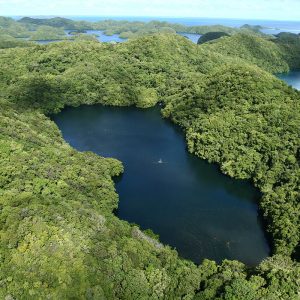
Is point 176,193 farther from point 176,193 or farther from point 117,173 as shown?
point 117,173

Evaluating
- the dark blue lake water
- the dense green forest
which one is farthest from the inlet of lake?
the dense green forest

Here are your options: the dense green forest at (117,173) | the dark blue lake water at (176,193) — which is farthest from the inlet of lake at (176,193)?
the dense green forest at (117,173)

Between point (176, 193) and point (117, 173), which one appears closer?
point (176, 193)

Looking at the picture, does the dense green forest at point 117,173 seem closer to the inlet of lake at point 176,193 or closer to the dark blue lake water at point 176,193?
the inlet of lake at point 176,193

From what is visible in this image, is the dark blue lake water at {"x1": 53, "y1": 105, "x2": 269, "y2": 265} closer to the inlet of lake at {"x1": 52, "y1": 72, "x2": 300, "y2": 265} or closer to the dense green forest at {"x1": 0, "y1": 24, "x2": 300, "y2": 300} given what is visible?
the inlet of lake at {"x1": 52, "y1": 72, "x2": 300, "y2": 265}

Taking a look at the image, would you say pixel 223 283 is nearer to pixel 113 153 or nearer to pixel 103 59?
pixel 113 153

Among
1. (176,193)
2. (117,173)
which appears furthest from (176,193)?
(117,173)

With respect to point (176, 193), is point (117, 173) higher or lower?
higher
